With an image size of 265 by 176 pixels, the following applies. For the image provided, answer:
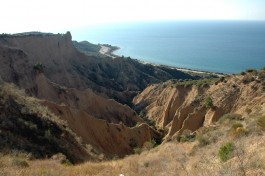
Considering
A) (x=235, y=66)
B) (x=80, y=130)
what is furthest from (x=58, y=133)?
(x=235, y=66)

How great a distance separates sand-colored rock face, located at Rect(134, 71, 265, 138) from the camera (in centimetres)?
3553

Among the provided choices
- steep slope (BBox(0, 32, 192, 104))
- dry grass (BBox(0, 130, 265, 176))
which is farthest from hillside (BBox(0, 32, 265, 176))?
steep slope (BBox(0, 32, 192, 104))

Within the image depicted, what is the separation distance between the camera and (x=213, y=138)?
598 inches

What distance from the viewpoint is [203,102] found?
41469mm

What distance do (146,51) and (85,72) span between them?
4800 inches

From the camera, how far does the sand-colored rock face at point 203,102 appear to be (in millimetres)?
35531

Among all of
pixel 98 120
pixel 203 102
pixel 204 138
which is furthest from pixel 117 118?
pixel 204 138

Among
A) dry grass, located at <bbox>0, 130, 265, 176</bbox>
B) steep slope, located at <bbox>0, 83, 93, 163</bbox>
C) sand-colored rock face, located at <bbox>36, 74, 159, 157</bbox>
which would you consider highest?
dry grass, located at <bbox>0, 130, 265, 176</bbox>

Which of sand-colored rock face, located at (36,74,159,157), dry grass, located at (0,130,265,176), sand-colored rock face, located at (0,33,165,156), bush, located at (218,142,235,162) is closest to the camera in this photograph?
dry grass, located at (0,130,265,176)

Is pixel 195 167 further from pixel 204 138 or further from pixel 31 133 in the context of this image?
pixel 31 133

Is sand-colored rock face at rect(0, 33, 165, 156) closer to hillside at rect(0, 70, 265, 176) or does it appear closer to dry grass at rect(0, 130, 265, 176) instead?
hillside at rect(0, 70, 265, 176)

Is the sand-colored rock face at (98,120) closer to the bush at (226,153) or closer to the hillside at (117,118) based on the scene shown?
the hillside at (117,118)

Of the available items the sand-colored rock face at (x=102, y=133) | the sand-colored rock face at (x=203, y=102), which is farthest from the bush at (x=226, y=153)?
the sand-colored rock face at (x=102, y=133)

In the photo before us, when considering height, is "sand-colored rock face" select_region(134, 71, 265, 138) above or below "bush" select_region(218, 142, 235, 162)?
below
